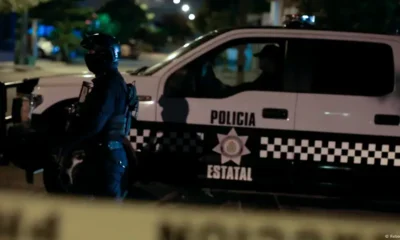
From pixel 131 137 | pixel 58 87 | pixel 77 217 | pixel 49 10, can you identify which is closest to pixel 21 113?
pixel 58 87

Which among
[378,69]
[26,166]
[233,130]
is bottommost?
[26,166]

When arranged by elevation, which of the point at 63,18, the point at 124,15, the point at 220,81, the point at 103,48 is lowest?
the point at 220,81

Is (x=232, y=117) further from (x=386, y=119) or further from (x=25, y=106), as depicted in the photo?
(x=25, y=106)

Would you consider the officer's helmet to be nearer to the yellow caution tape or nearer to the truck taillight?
the truck taillight

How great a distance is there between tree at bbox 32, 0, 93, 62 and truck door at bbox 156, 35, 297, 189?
24.6m

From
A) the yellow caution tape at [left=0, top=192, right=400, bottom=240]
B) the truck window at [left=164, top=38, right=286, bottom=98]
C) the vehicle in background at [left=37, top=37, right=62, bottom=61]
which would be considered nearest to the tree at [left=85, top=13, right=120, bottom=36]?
the vehicle in background at [left=37, top=37, right=62, bottom=61]

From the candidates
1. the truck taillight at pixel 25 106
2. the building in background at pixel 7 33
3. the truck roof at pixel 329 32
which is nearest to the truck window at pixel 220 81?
the truck roof at pixel 329 32

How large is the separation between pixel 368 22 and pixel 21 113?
9918 mm

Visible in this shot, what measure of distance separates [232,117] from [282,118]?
1.45 ft

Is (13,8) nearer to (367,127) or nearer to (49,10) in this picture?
(49,10)

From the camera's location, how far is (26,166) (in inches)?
256

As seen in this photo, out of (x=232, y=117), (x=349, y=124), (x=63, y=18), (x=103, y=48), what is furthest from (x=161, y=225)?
(x=63, y=18)

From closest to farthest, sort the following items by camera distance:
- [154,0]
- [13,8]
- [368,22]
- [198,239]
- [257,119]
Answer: [198,239] → [257,119] → [368,22] → [13,8] → [154,0]

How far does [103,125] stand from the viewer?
4.46 meters
